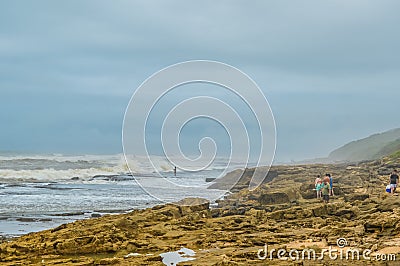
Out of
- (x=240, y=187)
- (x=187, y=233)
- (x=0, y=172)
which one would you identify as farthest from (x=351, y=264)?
(x=0, y=172)

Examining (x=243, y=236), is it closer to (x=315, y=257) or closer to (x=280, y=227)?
(x=280, y=227)

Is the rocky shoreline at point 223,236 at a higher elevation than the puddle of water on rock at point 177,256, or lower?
higher

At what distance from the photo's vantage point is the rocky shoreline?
10836 millimetres

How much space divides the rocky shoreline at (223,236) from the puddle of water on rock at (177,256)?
0.15 meters

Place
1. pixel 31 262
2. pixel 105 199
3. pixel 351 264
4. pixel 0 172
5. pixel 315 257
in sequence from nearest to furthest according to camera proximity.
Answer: pixel 351 264
pixel 315 257
pixel 31 262
pixel 105 199
pixel 0 172

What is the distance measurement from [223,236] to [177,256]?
8.10ft

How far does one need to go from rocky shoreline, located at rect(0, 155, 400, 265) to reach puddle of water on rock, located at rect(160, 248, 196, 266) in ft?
0.49

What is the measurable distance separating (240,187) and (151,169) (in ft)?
85.4

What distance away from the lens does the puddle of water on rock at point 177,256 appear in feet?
35.6

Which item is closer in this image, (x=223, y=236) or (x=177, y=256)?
(x=177, y=256)

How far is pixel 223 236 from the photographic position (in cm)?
1359

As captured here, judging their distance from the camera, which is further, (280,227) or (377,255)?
(280,227)

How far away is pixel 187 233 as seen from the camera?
14.3 meters

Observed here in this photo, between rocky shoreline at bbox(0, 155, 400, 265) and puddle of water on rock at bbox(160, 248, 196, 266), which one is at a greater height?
rocky shoreline at bbox(0, 155, 400, 265)
